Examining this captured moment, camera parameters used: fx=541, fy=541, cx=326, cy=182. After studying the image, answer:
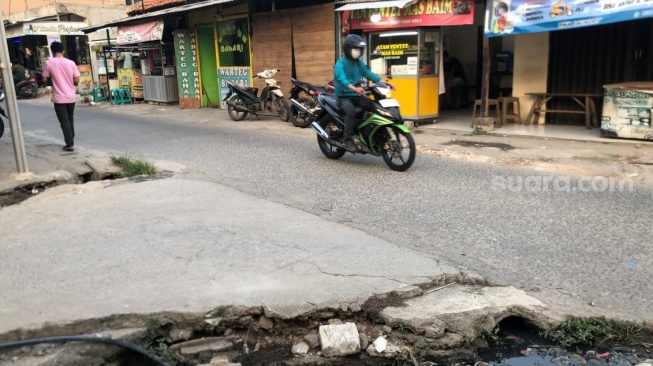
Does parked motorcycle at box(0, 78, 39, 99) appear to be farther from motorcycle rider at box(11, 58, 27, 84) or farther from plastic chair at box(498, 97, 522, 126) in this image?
plastic chair at box(498, 97, 522, 126)

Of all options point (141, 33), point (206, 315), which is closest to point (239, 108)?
point (141, 33)

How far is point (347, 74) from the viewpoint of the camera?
7898mm

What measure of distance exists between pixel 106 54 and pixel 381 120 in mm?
20361

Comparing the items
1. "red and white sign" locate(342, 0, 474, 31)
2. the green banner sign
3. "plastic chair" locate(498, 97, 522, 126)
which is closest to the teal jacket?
"red and white sign" locate(342, 0, 474, 31)

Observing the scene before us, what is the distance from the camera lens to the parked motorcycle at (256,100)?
14078 mm

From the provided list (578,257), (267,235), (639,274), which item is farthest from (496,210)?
(267,235)

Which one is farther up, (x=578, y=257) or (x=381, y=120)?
(x=381, y=120)

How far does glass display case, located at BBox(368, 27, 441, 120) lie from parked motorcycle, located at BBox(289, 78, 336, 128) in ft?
4.75

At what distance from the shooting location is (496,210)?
5.95 meters

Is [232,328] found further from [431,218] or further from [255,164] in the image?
[255,164]

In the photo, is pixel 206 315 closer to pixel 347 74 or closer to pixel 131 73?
pixel 347 74

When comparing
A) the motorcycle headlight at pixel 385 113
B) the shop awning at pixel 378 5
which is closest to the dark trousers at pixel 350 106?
the motorcycle headlight at pixel 385 113

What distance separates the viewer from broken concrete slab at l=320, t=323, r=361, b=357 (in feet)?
10.7

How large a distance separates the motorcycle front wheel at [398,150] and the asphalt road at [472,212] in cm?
15
